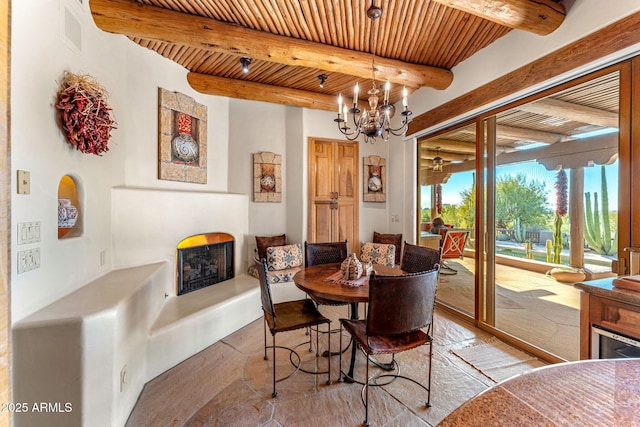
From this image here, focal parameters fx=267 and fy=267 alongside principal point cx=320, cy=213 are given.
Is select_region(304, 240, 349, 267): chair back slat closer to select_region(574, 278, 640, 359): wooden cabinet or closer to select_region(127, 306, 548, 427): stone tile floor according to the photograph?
select_region(127, 306, 548, 427): stone tile floor

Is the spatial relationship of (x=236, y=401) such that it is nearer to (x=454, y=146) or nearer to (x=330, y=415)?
(x=330, y=415)

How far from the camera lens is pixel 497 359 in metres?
2.38

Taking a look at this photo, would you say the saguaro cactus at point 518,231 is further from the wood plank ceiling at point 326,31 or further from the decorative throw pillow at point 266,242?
the decorative throw pillow at point 266,242

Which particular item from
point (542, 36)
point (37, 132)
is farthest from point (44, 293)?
point (542, 36)

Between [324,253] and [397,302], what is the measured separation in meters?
1.35

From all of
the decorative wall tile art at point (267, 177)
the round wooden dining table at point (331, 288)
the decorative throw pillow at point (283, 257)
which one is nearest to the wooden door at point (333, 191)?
the decorative throw pillow at point (283, 257)

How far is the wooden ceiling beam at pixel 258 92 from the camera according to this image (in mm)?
3576

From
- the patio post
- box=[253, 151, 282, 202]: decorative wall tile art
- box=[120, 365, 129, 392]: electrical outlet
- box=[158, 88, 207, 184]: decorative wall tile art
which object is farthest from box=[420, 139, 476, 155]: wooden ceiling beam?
box=[120, 365, 129, 392]: electrical outlet

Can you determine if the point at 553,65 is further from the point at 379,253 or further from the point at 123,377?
the point at 123,377

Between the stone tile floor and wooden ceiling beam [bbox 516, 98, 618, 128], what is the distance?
A: 2188 millimetres

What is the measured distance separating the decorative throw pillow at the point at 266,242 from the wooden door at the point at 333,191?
0.43 metres

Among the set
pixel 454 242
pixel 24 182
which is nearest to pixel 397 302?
pixel 24 182

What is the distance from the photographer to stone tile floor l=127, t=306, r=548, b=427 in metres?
1.74

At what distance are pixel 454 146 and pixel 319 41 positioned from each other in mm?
2138
